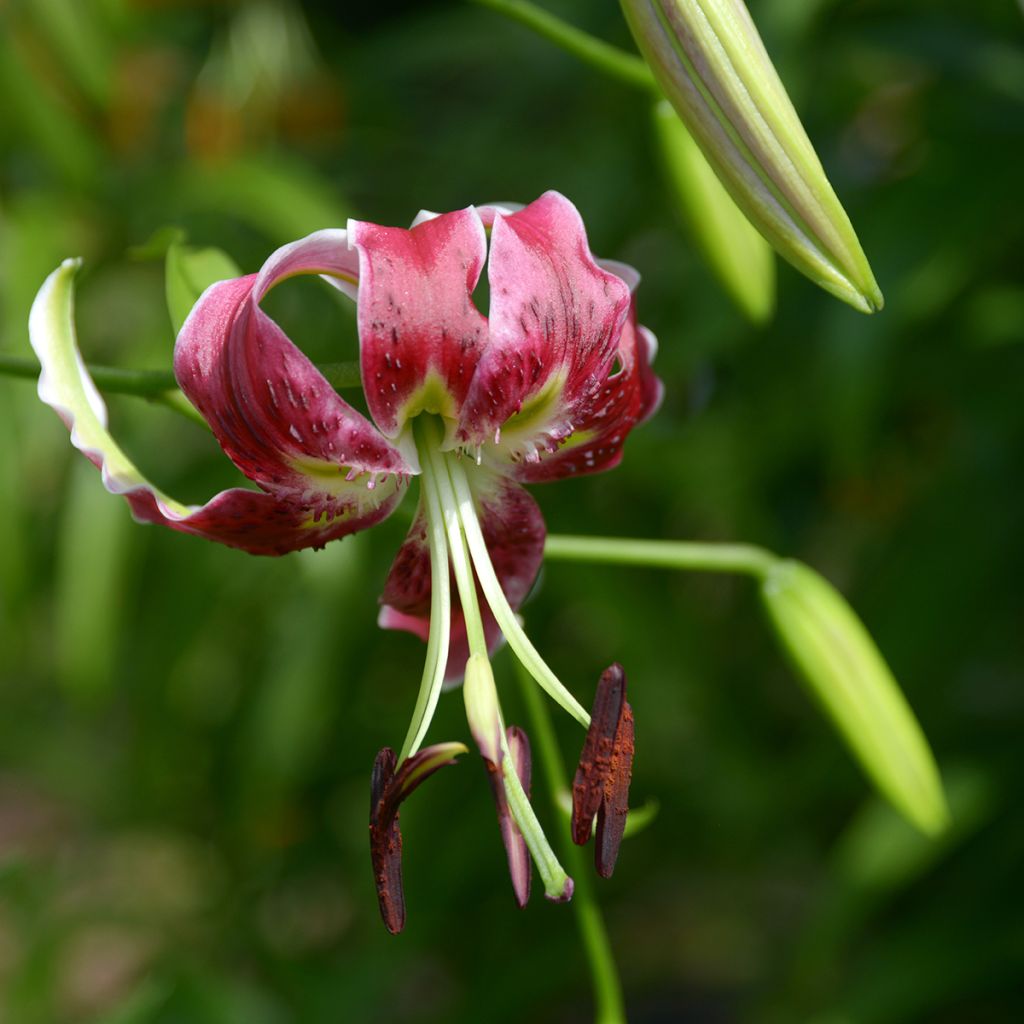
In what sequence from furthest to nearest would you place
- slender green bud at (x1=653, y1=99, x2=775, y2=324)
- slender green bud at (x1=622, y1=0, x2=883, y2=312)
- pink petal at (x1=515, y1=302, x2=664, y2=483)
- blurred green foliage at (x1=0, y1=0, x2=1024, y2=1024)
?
blurred green foliage at (x1=0, y1=0, x2=1024, y2=1024) → slender green bud at (x1=653, y1=99, x2=775, y2=324) → pink petal at (x1=515, y1=302, x2=664, y2=483) → slender green bud at (x1=622, y1=0, x2=883, y2=312)

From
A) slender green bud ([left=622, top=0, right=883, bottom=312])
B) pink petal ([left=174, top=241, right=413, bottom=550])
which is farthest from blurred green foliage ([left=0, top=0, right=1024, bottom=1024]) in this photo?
slender green bud ([left=622, top=0, right=883, bottom=312])

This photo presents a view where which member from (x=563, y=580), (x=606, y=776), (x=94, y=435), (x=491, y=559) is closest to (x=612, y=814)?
(x=606, y=776)

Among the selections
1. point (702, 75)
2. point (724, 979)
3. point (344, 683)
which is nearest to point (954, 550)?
point (344, 683)

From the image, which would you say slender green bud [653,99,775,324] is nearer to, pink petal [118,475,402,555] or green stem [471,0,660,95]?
green stem [471,0,660,95]

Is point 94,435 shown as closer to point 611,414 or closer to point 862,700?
point 611,414


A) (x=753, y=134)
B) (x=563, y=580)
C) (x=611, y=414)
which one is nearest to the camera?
(x=753, y=134)

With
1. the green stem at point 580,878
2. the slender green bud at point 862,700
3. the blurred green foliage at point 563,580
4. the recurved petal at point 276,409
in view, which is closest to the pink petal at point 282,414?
the recurved petal at point 276,409
